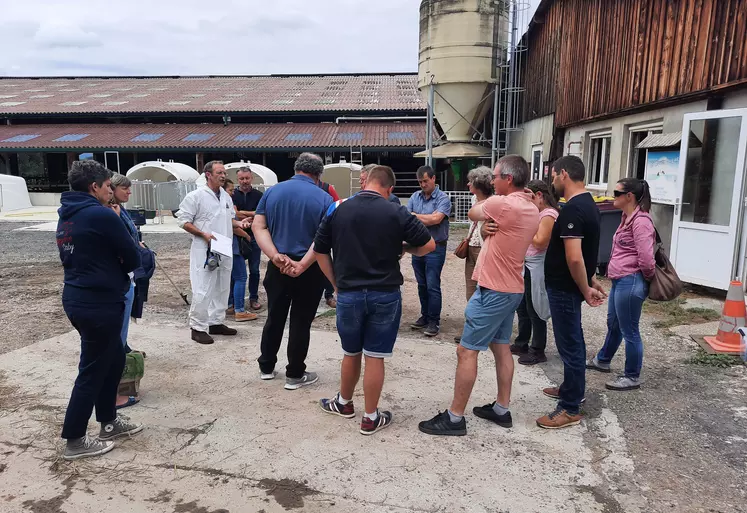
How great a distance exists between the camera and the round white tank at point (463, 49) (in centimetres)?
1697

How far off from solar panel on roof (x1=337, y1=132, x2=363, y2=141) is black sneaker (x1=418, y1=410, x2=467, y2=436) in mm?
19818

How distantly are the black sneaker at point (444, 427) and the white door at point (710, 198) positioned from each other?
17.8 feet

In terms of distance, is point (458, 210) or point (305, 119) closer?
point (458, 210)

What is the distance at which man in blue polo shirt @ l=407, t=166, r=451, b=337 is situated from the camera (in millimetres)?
5512

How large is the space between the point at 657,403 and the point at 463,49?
15364mm

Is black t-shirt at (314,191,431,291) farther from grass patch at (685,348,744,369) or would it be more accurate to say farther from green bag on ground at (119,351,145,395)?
grass patch at (685,348,744,369)

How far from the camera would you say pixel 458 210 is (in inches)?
671

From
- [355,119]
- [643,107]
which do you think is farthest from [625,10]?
[355,119]

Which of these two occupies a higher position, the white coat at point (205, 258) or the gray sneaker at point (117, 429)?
the white coat at point (205, 258)

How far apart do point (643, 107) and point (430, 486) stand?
8.44 m

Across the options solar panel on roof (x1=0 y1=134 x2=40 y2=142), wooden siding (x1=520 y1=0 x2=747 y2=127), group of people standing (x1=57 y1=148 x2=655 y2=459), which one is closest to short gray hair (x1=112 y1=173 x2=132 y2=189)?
group of people standing (x1=57 y1=148 x2=655 y2=459)

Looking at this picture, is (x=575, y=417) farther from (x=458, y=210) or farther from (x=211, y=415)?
(x=458, y=210)

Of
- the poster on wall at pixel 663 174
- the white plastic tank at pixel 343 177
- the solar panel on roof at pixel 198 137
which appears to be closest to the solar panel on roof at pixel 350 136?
the white plastic tank at pixel 343 177

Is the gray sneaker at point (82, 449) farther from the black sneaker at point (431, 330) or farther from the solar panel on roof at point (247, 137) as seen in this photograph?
the solar panel on roof at point (247, 137)
